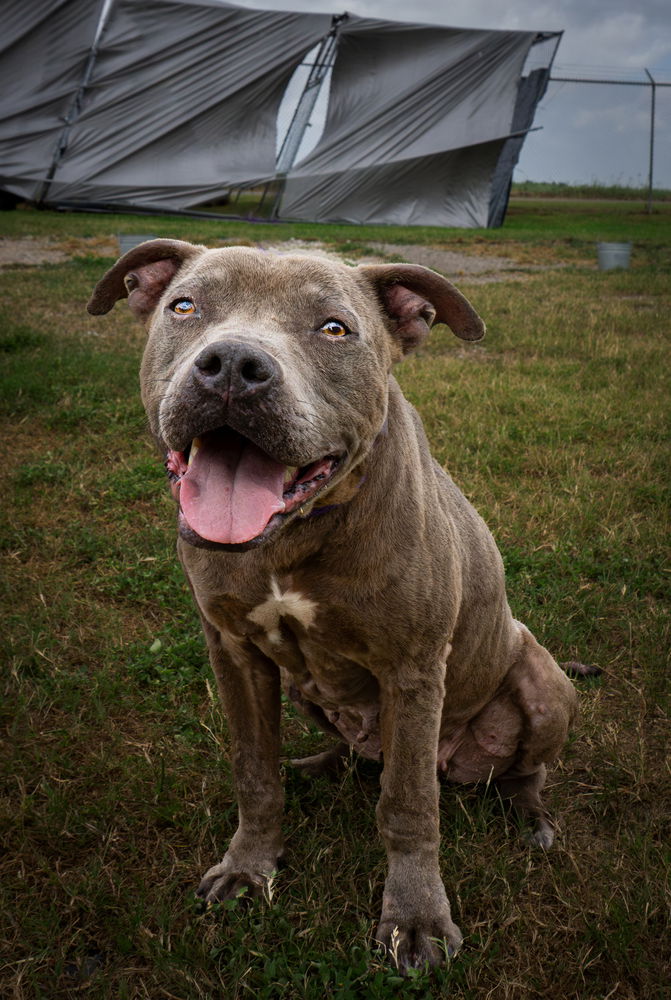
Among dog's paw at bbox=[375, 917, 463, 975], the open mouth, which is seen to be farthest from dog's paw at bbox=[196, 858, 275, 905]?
the open mouth

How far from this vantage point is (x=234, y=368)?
1564 millimetres

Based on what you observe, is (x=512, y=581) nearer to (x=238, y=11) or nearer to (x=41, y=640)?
(x=41, y=640)

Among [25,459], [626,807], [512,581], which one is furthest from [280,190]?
[626,807]

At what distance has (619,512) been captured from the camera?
4266mm

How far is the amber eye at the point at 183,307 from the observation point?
190 cm

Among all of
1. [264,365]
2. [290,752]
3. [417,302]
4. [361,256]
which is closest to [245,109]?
[361,256]

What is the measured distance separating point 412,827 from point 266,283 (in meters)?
1.47

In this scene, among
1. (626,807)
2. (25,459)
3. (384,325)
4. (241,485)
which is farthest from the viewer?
(25,459)

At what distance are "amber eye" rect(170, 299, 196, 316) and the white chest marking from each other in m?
0.69

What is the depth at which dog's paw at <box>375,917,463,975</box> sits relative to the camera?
6.55 feet

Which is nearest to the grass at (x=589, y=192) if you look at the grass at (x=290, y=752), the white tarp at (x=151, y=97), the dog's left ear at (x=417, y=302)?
the white tarp at (x=151, y=97)

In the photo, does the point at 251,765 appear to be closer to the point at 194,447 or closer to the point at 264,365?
the point at 194,447

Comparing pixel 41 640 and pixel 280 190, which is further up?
pixel 280 190

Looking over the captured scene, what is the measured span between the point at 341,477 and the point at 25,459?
356 centimetres
